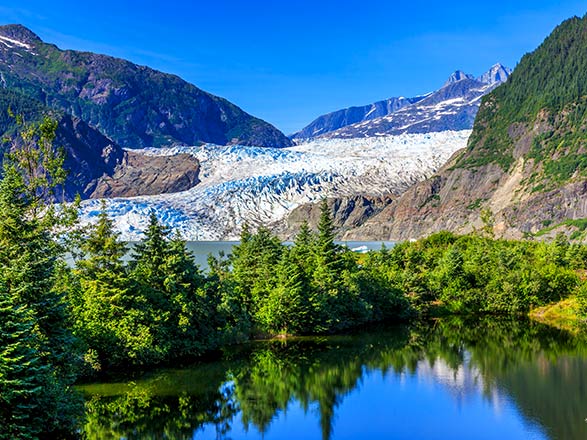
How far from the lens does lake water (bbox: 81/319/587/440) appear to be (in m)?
27.6

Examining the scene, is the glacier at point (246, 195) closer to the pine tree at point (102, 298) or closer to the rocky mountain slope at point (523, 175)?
the rocky mountain slope at point (523, 175)

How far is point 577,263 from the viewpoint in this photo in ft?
224

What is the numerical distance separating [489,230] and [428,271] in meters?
29.4

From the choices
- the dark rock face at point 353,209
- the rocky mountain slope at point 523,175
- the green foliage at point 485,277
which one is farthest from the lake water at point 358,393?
the dark rock face at point 353,209

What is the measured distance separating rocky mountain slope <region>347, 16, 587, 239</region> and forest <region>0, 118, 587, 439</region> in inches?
2771

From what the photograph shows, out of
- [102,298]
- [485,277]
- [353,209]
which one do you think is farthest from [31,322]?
[353,209]

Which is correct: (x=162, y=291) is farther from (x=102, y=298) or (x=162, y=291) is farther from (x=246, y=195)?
(x=246, y=195)

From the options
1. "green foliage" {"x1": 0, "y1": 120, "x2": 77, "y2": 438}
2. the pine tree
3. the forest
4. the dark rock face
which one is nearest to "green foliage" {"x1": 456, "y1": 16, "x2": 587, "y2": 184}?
the dark rock face

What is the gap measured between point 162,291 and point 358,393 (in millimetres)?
14032

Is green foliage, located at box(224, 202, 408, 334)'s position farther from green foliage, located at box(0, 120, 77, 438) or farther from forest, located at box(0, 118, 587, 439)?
green foliage, located at box(0, 120, 77, 438)

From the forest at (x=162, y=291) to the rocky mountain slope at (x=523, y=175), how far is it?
7037cm

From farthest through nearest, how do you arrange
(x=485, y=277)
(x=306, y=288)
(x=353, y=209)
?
(x=353, y=209)
(x=485, y=277)
(x=306, y=288)

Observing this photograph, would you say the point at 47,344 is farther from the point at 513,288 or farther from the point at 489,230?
the point at 489,230

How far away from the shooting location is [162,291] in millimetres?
39125
